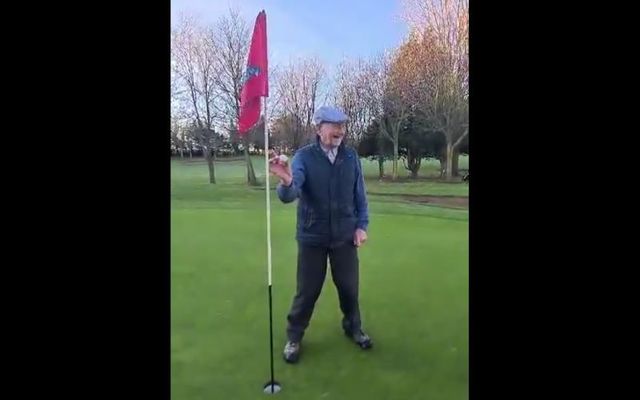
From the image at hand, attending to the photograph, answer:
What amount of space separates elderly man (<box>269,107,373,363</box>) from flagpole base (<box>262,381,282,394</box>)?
0.33ft

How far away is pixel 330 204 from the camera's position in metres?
1.91

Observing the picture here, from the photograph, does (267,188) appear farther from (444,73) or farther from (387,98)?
(444,73)

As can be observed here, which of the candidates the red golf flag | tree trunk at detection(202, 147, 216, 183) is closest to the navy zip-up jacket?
the red golf flag

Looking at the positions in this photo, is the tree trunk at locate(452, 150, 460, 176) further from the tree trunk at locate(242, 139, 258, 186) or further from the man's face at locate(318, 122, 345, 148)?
the tree trunk at locate(242, 139, 258, 186)

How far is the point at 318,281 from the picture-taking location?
76.9 inches

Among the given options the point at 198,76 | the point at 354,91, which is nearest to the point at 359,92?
the point at 354,91

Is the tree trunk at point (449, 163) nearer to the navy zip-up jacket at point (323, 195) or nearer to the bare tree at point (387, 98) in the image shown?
the bare tree at point (387, 98)

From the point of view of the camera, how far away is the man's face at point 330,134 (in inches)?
76.1

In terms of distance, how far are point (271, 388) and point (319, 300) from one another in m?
0.38
